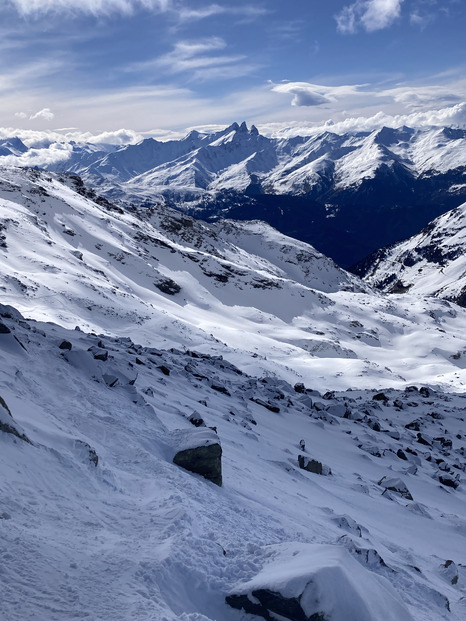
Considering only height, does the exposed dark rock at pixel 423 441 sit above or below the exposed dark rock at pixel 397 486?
below

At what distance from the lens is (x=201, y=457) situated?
353 inches

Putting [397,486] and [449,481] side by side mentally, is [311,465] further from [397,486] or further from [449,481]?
[449,481]

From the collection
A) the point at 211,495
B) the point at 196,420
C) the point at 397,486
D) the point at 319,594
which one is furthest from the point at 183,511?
the point at 397,486

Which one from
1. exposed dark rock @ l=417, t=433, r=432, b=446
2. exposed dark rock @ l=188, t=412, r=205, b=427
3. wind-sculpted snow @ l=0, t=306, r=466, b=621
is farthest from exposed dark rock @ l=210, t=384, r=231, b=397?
exposed dark rock @ l=417, t=433, r=432, b=446

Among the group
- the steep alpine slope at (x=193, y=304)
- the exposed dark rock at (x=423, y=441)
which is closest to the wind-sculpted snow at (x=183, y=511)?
the exposed dark rock at (x=423, y=441)

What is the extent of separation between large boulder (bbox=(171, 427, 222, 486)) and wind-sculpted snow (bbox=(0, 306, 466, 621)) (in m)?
0.17

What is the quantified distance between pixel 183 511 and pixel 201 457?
2315mm

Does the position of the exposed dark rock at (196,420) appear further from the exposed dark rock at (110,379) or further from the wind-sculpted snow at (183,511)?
the exposed dark rock at (110,379)

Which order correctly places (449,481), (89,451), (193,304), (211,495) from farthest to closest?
(193,304)
(449,481)
(211,495)
(89,451)

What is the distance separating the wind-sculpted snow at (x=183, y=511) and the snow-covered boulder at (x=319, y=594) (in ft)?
0.07

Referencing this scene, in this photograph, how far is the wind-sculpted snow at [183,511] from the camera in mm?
4914

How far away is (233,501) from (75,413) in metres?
3.69

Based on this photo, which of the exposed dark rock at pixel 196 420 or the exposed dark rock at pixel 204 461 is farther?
the exposed dark rock at pixel 196 420

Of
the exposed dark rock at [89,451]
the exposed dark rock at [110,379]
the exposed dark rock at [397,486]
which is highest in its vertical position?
the exposed dark rock at [89,451]
